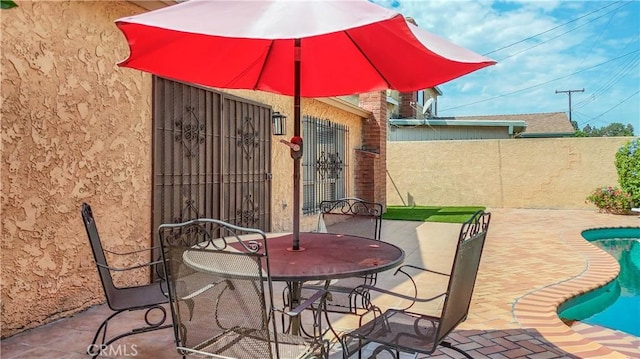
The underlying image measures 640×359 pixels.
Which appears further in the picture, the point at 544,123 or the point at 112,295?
the point at 544,123

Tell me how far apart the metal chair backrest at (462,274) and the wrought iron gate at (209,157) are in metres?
3.39

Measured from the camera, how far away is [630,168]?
12727 millimetres

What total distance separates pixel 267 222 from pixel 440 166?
984cm

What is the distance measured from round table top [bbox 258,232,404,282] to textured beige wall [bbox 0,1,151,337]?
175cm

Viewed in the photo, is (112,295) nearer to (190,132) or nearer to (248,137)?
(190,132)

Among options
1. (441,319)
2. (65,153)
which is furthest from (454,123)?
(441,319)

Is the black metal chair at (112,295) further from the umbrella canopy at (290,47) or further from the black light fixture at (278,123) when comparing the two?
the black light fixture at (278,123)

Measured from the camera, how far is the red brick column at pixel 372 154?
37.7ft

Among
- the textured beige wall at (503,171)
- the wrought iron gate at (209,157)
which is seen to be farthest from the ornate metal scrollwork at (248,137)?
the textured beige wall at (503,171)

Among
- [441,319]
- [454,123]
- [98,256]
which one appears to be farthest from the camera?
[454,123]

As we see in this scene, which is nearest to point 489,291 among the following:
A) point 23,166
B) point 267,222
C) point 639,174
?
point 267,222

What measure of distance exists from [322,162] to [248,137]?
10.9 feet

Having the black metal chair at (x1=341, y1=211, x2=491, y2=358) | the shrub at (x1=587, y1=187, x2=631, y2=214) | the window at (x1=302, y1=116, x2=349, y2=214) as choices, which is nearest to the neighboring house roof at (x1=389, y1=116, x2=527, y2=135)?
the shrub at (x1=587, y1=187, x2=631, y2=214)

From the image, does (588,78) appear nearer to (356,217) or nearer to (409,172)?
(409,172)
